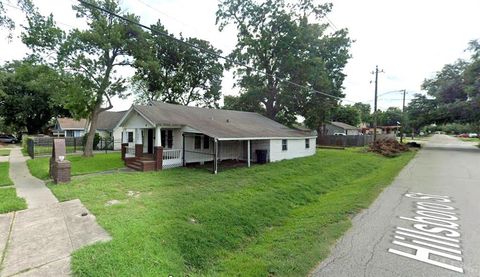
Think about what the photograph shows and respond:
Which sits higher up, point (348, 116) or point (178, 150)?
point (348, 116)

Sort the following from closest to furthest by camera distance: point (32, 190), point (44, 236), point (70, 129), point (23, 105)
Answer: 1. point (44, 236)
2. point (32, 190)
3. point (70, 129)
4. point (23, 105)

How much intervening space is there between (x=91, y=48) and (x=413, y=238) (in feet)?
67.8

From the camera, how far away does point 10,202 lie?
765 cm

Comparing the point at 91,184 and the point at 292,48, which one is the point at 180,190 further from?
the point at 292,48

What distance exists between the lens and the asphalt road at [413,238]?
4484 mm

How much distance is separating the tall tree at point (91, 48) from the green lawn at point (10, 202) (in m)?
11.6

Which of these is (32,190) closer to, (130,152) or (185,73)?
(130,152)

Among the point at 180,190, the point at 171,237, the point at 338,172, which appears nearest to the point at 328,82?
the point at 338,172

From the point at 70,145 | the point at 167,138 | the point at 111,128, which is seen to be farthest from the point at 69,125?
the point at 167,138

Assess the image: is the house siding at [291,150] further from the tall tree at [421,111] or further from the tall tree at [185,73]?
the tall tree at [421,111]

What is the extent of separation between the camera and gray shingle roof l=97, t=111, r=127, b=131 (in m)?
32.5

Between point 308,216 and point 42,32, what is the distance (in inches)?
764

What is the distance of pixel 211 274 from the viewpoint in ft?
15.6

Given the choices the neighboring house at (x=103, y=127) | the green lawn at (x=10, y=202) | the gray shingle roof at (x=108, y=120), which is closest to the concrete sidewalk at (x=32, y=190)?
the green lawn at (x=10, y=202)
